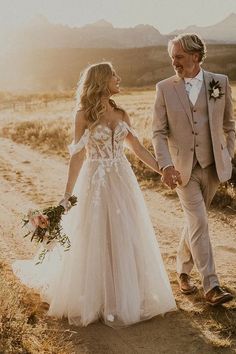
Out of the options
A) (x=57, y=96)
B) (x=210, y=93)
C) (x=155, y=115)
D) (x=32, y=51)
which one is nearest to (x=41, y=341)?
(x=155, y=115)

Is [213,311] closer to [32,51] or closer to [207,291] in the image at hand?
[207,291]

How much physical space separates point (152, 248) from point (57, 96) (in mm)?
52965

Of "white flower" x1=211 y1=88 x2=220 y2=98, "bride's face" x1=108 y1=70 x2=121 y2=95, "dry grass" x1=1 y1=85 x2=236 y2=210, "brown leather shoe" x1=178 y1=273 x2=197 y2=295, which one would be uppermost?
"bride's face" x1=108 y1=70 x2=121 y2=95

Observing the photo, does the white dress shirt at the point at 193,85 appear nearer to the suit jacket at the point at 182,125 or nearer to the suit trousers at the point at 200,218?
the suit jacket at the point at 182,125

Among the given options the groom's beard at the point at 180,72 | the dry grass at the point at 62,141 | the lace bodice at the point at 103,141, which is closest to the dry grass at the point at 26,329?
the lace bodice at the point at 103,141

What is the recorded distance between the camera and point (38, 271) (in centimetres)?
627

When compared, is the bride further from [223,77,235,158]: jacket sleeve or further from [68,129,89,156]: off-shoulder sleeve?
[223,77,235,158]: jacket sleeve

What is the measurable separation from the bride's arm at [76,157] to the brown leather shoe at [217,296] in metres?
1.72

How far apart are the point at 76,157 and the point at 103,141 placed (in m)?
0.32

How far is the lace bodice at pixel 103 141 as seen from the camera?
5559mm

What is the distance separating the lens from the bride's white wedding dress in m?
5.40

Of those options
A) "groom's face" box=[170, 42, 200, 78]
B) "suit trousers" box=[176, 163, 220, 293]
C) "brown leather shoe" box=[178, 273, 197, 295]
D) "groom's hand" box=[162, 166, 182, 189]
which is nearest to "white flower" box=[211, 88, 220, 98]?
"groom's face" box=[170, 42, 200, 78]

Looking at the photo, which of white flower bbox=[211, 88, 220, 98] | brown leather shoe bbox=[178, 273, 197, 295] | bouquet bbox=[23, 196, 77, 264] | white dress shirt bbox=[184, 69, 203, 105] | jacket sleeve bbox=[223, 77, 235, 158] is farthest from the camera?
brown leather shoe bbox=[178, 273, 197, 295]

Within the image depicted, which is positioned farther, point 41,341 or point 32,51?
point 32,51
